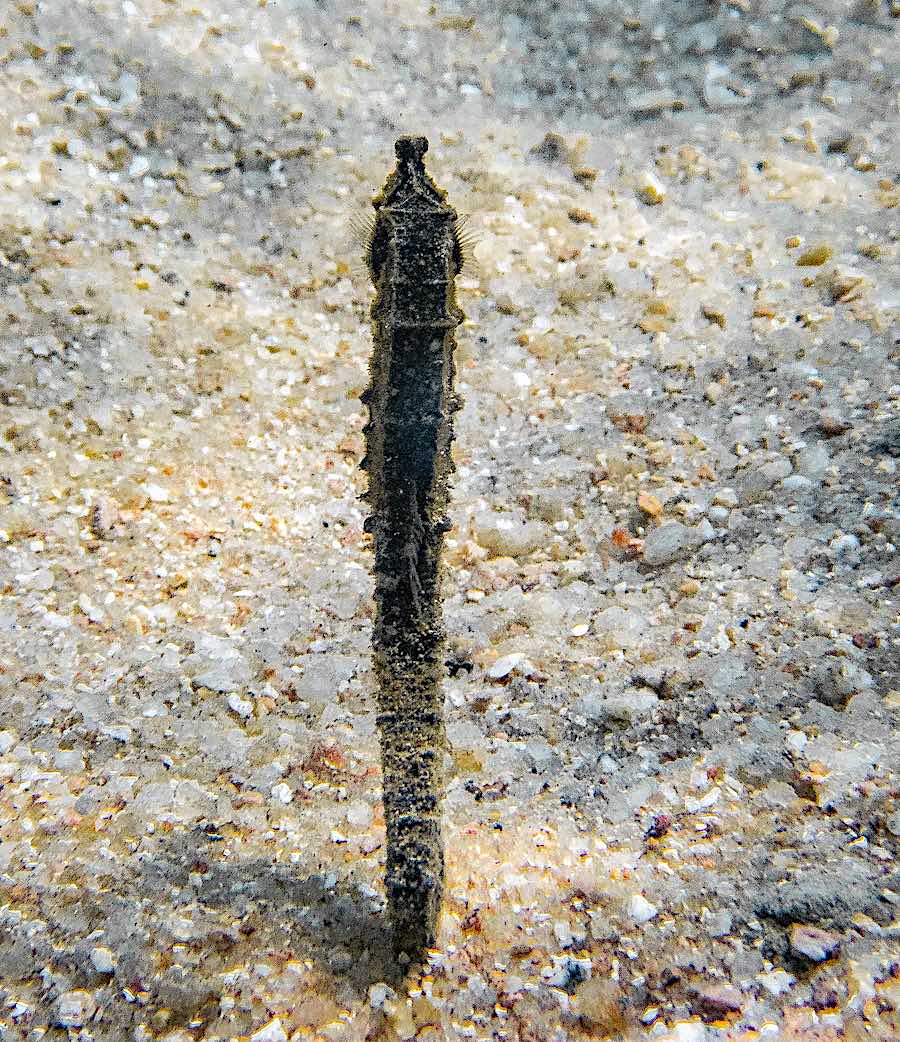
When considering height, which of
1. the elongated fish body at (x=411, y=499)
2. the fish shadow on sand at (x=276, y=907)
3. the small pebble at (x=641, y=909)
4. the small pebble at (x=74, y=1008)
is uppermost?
the elongated fish body at (x=411, y=499)

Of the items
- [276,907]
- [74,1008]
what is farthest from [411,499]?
[74,1008]

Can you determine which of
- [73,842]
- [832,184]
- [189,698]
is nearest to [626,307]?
[832,184]

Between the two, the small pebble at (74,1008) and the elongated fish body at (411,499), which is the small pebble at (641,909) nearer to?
the elongated fish body at (411,499)

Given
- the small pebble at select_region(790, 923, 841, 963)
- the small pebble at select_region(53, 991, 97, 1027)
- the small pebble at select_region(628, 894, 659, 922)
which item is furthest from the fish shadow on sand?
the small pebble at select_region(790, 923, 841, 963)

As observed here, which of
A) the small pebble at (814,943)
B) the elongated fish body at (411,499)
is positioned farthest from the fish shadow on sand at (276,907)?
the small pebble at (814,943)

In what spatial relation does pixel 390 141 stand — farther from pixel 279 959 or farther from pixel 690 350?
pixel 279 959

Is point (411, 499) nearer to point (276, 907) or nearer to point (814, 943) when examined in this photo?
point (276, 907)

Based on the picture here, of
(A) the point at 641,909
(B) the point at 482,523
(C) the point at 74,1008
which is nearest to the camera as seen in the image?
(C) the point at 74,1008
